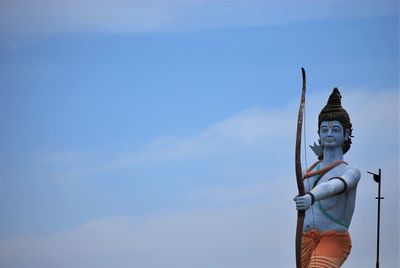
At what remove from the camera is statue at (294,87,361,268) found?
18719 mm

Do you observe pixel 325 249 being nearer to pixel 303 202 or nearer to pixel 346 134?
pixel 303 202

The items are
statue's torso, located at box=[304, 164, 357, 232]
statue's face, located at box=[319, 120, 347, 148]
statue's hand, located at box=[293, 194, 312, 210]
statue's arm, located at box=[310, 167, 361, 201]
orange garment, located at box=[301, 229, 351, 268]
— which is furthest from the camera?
statue's face, located at box=[319, 120, 347, 148]

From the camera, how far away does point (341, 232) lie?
1881 cm

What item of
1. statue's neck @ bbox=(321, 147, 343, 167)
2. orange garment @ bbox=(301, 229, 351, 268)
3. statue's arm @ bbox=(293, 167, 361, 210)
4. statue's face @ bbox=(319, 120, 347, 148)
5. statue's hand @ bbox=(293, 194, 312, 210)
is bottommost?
orange garment @ bbox=(301, 229, 351, 268)

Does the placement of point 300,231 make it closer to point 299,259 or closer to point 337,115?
point 299,259

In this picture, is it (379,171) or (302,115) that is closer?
(302,115)

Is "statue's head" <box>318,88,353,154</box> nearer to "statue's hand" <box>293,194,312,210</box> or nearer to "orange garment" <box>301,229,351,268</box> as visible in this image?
"statue's hand" <box>293,194,312,210</box>

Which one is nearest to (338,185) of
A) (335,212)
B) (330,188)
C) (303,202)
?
(330,188)

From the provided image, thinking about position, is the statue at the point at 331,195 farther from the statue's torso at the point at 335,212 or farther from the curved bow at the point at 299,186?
the curved bow at the point at 299,186

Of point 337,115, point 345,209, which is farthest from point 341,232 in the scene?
point 337,115

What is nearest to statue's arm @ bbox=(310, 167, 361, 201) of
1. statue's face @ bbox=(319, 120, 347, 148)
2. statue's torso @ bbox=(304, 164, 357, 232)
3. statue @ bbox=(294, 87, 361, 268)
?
statue @ bbox=(294, 87, 361, 268)

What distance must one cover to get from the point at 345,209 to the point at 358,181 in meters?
0.52

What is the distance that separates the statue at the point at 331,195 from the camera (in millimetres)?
A: 18719

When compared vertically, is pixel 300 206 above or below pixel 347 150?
below
